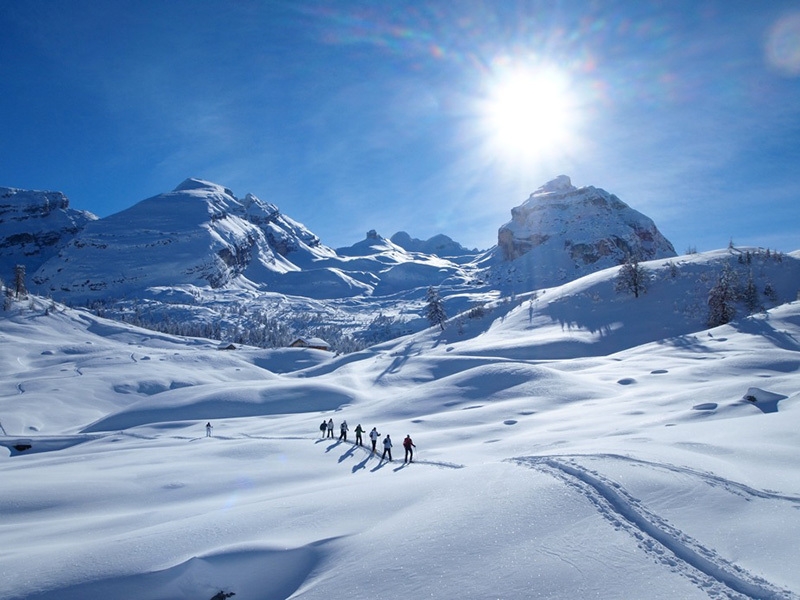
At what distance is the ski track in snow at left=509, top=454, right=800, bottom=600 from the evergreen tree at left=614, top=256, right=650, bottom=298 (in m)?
56.1

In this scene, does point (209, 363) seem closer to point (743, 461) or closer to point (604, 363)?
point (604, 363)

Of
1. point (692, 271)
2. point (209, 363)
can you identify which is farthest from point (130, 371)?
point (692, 271)

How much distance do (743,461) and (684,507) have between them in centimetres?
393

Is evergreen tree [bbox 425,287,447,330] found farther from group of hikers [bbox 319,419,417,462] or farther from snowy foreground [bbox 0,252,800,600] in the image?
group of hikers [bbox 319,419,417,462]

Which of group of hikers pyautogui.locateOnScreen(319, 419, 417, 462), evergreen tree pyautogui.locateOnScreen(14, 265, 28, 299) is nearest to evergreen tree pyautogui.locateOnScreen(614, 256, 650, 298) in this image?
group of hikers pyautogui.locateOnScreen(319, 419, 417, 462)

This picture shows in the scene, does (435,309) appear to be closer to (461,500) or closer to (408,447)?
(408,447)

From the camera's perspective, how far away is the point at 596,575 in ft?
21.4

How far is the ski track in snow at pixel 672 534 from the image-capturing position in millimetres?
6090

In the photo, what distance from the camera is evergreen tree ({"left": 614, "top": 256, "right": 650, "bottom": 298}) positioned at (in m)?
60.6

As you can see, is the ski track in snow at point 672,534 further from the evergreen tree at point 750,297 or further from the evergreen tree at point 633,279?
the evergreen tree at point 633,279

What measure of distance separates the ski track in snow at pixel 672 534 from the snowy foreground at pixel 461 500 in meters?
0.03

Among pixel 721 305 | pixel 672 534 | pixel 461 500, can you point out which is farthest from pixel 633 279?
pixel 672 534

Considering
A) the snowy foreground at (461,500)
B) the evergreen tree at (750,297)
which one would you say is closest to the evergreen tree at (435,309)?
the evergreen tree at (750,297)

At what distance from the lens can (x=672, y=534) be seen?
7.48 metres
